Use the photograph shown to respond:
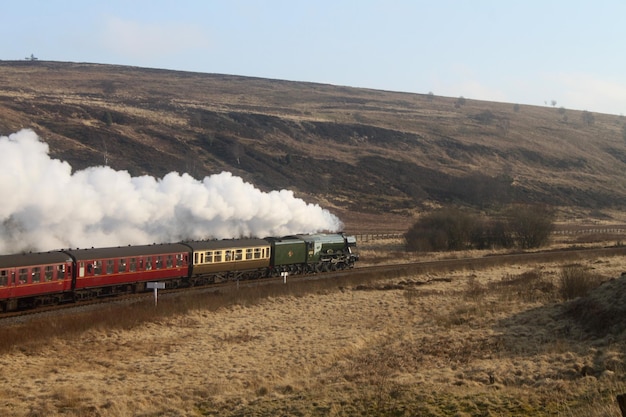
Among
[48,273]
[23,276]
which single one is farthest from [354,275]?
[23,276]

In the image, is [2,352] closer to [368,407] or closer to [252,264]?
[368,407]

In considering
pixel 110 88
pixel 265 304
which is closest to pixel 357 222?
pixel 265 304

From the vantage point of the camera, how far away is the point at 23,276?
31.2 m

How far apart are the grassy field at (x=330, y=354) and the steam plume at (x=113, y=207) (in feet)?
25.5

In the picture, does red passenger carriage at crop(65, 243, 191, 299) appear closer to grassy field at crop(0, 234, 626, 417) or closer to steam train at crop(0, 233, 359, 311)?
steam train at crop(0, 233, 359, 311)

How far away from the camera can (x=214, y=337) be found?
29.8 metres

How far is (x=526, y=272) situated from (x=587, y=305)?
2134 cm

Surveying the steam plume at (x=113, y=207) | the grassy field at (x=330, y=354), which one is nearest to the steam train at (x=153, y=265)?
the grassy field at (x=330, y=354)

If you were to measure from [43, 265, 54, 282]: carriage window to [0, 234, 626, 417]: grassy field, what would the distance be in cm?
309

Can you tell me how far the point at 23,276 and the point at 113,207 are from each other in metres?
10.7

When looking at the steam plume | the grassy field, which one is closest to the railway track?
the grassy field

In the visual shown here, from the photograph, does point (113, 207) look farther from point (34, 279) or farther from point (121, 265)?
point (34, 279)

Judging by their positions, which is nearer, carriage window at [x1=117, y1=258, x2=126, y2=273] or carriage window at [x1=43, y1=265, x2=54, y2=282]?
carriage window at [x1=43, y1=265, x2=54, y2=282]

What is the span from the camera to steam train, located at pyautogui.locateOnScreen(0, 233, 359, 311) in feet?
104
